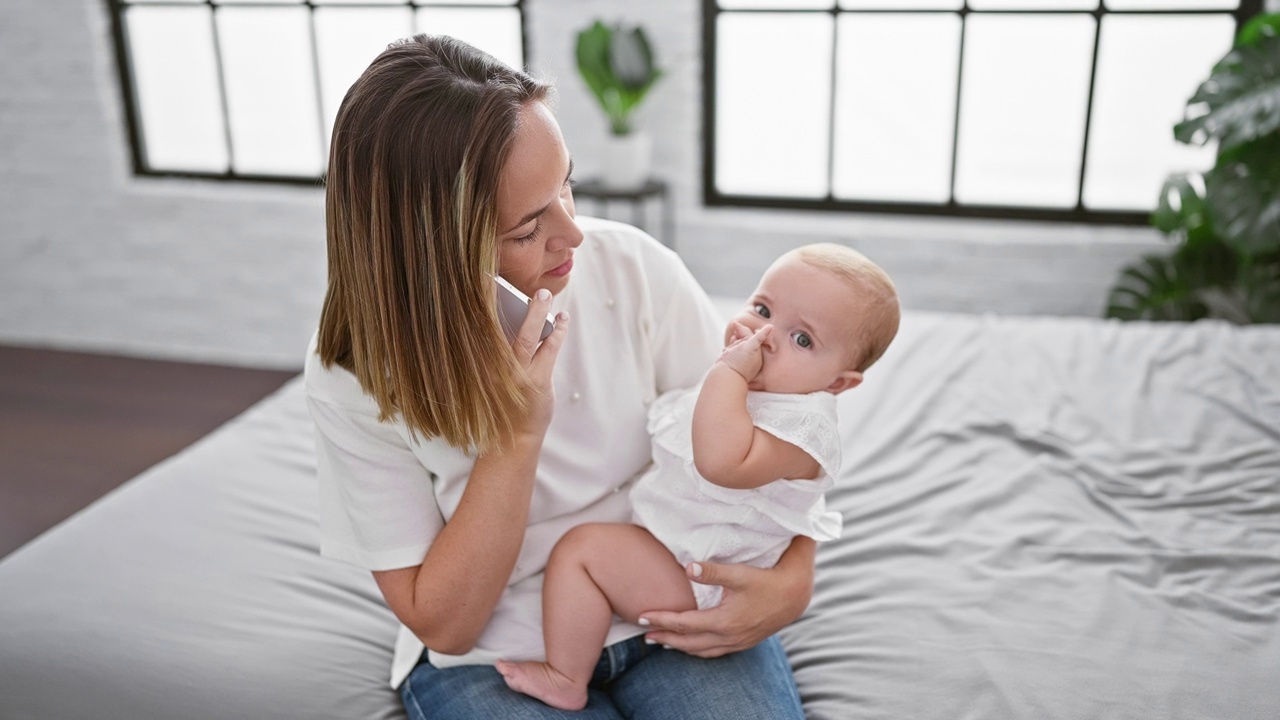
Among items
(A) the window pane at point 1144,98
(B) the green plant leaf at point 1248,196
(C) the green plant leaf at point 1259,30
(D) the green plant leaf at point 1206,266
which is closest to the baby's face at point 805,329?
(B) the green plant leaf at point 1248,196

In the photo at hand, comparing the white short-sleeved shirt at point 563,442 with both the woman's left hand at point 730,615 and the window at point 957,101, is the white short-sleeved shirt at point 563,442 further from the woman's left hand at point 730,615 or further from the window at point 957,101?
the window at point 957,101

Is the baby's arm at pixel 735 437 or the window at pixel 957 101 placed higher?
the window at pixel 957 101

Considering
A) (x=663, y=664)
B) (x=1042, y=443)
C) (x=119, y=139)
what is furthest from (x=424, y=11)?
(x=663, y=664)

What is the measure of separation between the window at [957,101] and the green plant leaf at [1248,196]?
0.61m

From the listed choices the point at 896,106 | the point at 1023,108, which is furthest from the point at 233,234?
the point at 1023,108

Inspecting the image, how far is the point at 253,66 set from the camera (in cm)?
400

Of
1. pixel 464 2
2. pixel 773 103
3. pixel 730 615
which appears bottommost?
pixel 730 615

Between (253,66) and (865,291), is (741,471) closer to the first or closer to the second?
(865,291)

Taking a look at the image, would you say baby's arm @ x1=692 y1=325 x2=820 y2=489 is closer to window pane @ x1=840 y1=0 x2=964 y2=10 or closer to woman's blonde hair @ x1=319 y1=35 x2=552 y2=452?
woman's blonde hair @ x1=319 y1=35 x2=552 y2=452

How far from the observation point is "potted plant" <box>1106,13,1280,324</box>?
2.66m

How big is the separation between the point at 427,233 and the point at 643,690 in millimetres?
625

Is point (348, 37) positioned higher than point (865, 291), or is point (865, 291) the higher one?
point (348, 37)

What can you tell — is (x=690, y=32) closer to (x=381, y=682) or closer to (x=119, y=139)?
(x=119, y=139)

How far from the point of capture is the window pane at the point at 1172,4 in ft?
10.3
